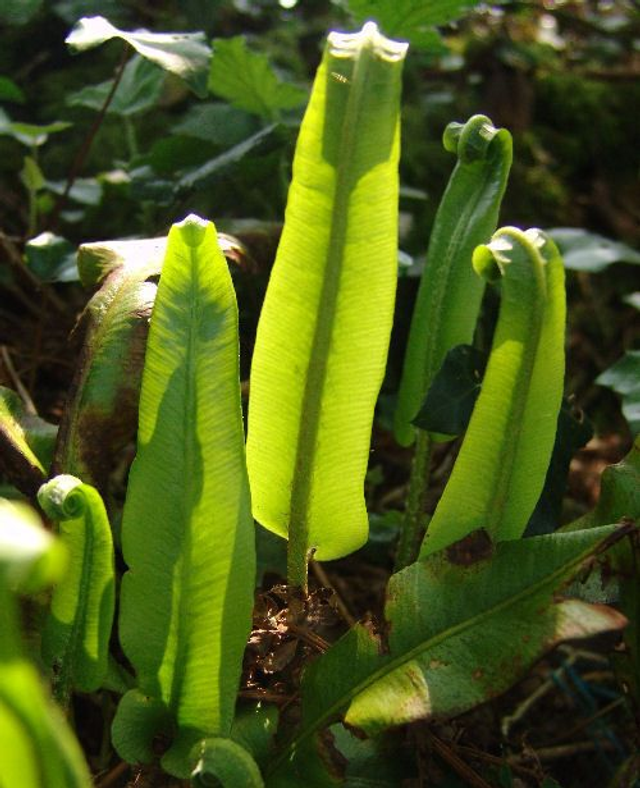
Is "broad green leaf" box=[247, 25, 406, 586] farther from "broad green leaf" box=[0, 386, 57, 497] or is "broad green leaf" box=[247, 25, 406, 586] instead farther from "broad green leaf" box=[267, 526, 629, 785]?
"broad green leaf" box=[0, 386, 57, 497]

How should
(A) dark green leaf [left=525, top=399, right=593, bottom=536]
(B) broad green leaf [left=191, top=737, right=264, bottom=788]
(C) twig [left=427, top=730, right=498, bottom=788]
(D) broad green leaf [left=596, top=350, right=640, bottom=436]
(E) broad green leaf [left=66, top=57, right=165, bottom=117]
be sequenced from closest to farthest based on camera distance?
(B) broad green leaf [left=191, top=737, right=264, bottom=788] → (C) twig [left=427, top=730, right=498, bottom=788] → (A) dark green leaf [left=525, top=399, right=593, bottom=536] → (D) broad green leaf [left=596, top=350, right=640, bottom=436] → (E) broad green leaf [left=66, top=57, right=165, bottom=117]

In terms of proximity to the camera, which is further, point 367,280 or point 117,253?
point 117,253

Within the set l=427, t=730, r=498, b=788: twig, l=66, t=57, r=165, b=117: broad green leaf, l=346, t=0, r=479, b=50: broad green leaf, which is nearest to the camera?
l=427, t=730, r=498, b=788: twig

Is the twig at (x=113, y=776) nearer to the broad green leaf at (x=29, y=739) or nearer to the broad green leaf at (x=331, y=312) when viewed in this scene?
the broad green leaf at (x=331, y=312)

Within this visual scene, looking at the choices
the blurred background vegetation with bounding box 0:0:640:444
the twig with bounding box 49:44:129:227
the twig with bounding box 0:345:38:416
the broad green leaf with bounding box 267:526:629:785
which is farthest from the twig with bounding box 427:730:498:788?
the twig with bounding box 49:44:129:227

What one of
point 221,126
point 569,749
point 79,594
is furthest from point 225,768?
point 221,126

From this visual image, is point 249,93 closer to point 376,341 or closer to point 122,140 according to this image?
point 122,140

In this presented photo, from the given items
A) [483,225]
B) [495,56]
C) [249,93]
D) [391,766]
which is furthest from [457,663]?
[495,56]
